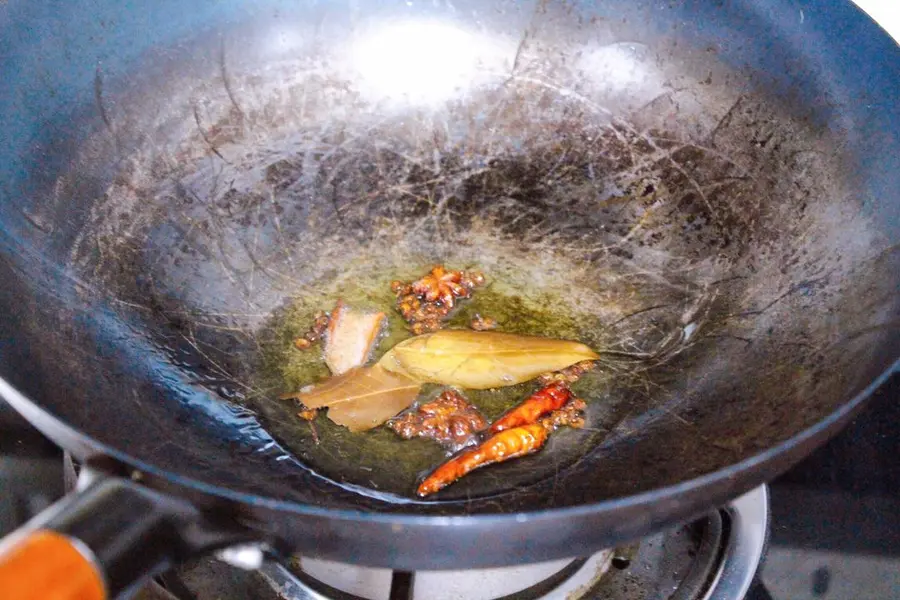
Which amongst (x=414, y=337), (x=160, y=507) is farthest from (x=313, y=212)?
(x=160, y=507)

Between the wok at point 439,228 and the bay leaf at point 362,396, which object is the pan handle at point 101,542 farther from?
the bay leaf at point 362,396

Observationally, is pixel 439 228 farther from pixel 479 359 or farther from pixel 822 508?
pixel 822 508

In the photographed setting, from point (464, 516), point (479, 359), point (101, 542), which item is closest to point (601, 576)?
point (479, 359)

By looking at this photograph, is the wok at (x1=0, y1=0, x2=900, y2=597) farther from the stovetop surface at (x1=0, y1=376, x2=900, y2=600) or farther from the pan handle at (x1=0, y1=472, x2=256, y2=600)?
the stovetop surface at (x1=0, y1=376, x2=900, y2=600)

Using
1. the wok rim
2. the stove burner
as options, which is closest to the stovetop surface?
the stove burner

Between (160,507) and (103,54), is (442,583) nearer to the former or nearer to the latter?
(160,507)

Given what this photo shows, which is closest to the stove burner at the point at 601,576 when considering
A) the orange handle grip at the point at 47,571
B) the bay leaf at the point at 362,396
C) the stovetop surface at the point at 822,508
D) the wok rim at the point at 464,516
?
the stovetop surface at the point at 822,508
